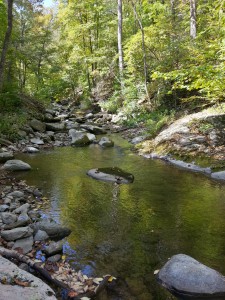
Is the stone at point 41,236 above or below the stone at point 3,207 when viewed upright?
below

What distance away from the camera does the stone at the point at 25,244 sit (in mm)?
4119

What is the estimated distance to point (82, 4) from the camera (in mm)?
24672

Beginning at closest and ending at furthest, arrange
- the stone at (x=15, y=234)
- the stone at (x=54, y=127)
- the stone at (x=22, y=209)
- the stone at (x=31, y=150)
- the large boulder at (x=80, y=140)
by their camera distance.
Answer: the stone at (x=15, y=234)
the stone at (x=22, y=209)
the stone at (x=31, y=150)
the large boulder at (x=80, y=140)
the stone at (x=54, y=127)

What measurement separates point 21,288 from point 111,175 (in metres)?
5.05

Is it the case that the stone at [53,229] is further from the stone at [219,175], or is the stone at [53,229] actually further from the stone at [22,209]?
the stone at [219,175]

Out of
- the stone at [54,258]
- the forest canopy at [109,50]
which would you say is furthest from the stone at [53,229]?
the forest canopy at [109,50]

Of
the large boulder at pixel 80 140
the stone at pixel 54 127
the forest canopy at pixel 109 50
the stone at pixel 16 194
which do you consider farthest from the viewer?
the forest canopy at pixel 109 50

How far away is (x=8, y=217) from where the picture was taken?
483 cm

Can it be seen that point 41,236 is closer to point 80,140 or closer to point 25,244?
point 25,244

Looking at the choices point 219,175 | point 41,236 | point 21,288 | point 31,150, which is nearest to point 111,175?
point 219,175

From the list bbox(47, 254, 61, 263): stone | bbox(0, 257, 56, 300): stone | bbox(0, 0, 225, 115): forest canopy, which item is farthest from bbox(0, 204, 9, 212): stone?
bbox(0, 0, 225, 115): forest canopy

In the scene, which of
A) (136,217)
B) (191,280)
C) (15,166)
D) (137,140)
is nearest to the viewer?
(191,280)

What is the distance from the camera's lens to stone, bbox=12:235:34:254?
4119mm

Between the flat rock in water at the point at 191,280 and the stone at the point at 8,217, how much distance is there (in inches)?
103
